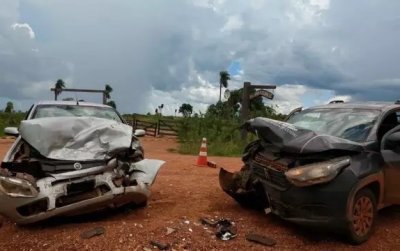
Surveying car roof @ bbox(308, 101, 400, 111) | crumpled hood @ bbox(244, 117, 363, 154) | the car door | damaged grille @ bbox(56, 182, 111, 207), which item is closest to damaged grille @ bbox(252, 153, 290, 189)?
crumpled hood @ bbox(244, 117, 363, 154)

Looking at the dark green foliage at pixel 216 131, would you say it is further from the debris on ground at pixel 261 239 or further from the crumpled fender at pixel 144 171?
the debris on ground at pixel 261 239

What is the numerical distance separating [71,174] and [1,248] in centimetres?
106

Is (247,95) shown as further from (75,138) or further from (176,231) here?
(176,231)

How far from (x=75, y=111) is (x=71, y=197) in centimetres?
342

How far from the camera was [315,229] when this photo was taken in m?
5.41

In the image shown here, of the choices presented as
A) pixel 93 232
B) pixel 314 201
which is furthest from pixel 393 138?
pixel 93 232

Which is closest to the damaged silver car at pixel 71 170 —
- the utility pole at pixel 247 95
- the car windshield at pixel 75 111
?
the car windshield at pixel 75 111

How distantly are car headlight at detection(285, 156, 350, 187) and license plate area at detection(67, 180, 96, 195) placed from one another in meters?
2.23

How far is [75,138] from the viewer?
634 cm

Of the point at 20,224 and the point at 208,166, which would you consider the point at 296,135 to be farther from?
the point at 208,166

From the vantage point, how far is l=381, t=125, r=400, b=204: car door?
581cm

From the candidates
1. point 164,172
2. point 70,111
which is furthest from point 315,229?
point 164,172

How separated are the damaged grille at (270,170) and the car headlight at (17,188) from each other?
2.62 m

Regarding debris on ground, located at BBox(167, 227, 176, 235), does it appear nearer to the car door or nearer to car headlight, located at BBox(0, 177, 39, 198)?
car headlight, located at BBox(0, 177, 39, 198)
